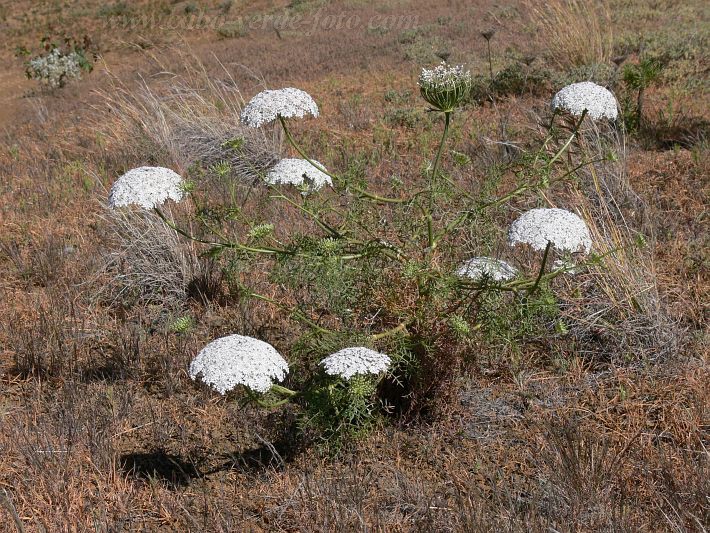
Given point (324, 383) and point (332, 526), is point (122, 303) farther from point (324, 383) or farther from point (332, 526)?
point (332, 526)

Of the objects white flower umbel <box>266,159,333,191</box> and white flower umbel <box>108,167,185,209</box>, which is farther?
white flower umbel <box>266,159,333,191</box>

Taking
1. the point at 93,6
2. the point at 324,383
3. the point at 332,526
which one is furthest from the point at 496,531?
the point at 93,6

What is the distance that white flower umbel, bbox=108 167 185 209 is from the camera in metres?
2.97

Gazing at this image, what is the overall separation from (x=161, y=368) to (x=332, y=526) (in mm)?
1597

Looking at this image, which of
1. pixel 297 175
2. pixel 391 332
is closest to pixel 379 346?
pixel 391 332

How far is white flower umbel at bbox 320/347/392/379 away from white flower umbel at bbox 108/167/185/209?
1.05 metres

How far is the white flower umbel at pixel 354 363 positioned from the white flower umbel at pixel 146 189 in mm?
1048

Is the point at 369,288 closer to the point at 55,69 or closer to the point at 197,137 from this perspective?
the point at 197,137

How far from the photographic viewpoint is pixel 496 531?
7.29ft

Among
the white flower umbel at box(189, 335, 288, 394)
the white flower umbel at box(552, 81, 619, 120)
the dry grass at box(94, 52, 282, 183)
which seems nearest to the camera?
the white flower umbel at box(189, 335, 288, 394)

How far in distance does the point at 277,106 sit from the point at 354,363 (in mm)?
1380

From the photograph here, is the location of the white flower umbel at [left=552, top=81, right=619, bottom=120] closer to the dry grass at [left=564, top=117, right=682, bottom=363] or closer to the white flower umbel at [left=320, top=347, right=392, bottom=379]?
the dry grass at [left=564, top=117, right=682, bottom=363]

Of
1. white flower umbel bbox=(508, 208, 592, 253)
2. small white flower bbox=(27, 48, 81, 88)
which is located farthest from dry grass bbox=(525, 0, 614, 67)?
small white flower bbox=(27, 48, 81, 88)

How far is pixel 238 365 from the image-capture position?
8.09ft
